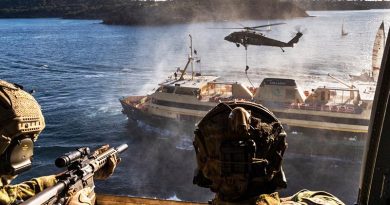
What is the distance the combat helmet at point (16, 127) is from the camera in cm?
248

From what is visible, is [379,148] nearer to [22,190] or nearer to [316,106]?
[22,190]

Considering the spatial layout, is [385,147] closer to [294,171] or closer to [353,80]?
[294,171]

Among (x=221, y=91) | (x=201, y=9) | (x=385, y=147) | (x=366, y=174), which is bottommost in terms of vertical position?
(x=221, y=91)

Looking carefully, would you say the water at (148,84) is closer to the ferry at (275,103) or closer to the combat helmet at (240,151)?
the ferry at (275,103)

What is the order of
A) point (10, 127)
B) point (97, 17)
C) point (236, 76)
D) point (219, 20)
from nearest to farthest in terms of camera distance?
point (10, 127) → point (236, 76) → point (219, 20) → point (97, 17)

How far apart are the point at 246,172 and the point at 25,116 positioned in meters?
1.55

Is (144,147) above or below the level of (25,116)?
below

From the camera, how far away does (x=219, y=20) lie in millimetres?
77688

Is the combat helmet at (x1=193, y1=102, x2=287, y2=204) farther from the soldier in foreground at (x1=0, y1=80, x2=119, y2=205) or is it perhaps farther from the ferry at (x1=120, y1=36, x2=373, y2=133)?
the ferry at (x1=120, y1=36, x2=373, y2=133)

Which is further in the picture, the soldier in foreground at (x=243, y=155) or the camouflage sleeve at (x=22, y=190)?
the camouflage sleeve at (x=22, y=190)

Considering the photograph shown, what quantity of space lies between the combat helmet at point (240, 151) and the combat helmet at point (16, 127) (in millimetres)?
1273

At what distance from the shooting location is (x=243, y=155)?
176 centimetres

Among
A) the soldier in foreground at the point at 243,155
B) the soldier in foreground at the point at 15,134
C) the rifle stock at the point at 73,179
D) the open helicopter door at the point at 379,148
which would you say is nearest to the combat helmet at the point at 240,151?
the soldier in foreground at the point at 243,155

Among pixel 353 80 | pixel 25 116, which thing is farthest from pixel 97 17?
pixel 25 116
